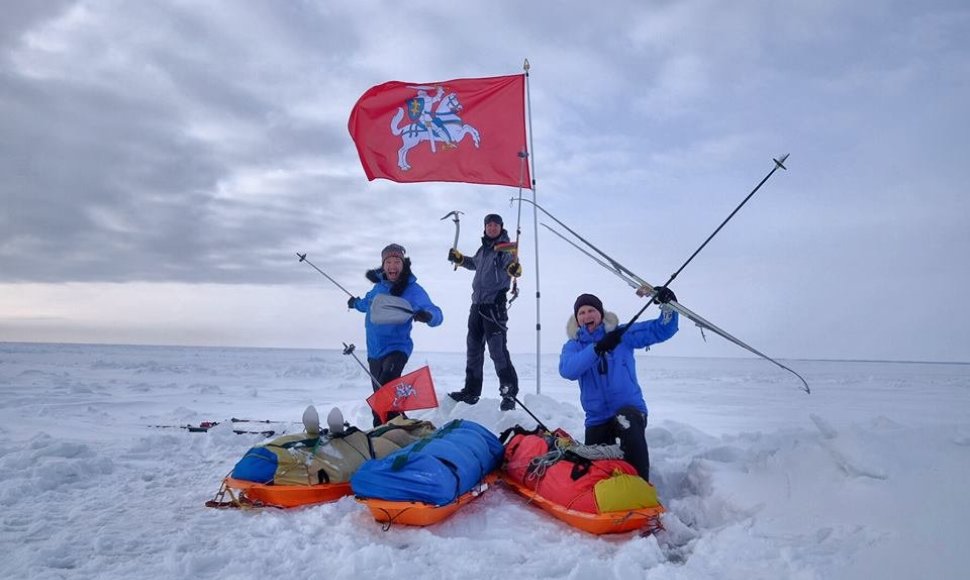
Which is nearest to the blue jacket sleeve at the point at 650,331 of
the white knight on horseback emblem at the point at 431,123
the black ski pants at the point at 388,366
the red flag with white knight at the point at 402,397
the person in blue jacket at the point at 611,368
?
the person in blue jacket at the point at 611,368

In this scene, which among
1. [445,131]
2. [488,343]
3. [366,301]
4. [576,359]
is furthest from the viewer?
[445,131]

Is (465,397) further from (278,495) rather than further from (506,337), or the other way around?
(278,495)

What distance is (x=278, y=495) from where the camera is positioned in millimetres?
3803

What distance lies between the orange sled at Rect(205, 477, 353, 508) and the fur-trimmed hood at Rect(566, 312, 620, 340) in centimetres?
213

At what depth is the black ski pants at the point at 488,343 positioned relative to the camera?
6.79 metres

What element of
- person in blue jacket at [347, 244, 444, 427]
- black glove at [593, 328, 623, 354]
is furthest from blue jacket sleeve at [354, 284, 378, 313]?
black glove at [593, 328, 623, 354]

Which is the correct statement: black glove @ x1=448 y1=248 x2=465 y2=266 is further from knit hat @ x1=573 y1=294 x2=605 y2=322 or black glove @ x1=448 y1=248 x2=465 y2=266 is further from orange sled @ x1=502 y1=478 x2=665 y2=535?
orange sled @ x1=502 y1=478 x2=665 y2=535

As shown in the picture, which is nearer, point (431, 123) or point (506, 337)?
point (506, 337)

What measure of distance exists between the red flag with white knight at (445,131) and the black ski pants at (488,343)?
161 cm

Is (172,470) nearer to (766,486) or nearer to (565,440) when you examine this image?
(565,440)

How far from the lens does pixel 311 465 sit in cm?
392

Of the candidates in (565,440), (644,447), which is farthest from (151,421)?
(644,447)

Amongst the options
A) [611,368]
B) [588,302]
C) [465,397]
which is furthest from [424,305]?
[611,368]

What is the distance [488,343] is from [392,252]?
5.65 ft
